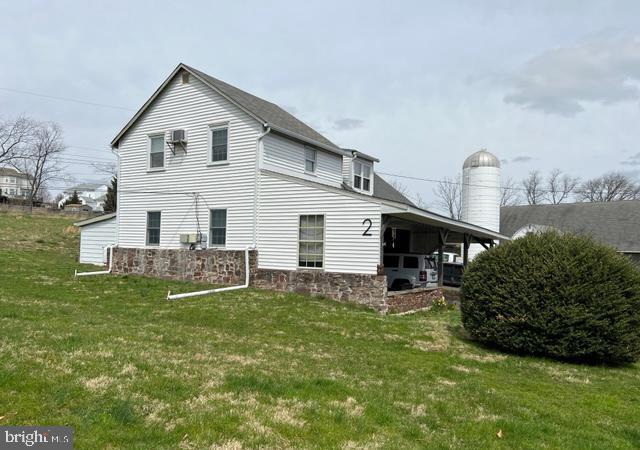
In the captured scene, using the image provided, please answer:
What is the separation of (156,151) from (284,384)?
15225 mm

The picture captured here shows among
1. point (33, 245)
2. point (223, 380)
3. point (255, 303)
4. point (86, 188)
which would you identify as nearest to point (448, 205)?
point (33, 245)

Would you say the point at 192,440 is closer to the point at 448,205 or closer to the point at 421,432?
the point at 421,432

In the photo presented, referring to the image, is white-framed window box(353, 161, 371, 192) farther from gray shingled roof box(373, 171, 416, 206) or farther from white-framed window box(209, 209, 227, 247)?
white-framed window box(209, 209, 227, 247)

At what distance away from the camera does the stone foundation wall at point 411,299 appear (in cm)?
1427

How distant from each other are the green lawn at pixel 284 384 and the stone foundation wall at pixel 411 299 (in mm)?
2291

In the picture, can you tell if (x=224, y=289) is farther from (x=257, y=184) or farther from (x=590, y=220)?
(x=590, y=220)

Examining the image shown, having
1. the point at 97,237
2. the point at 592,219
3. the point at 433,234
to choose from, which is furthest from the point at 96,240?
the point at 592,219

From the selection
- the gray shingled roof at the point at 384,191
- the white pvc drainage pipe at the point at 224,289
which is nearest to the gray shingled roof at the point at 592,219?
the gray shingled roof at the point at 384,191

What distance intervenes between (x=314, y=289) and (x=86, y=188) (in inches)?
4499

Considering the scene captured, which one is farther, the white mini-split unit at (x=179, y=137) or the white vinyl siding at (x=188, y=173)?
the white mini-split unit at (x=179, y=137)

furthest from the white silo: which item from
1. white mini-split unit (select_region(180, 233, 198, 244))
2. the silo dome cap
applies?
white mini-split unit (select_region(180, 233, 198, 244))

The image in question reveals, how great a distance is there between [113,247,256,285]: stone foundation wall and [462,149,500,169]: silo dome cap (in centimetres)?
2087

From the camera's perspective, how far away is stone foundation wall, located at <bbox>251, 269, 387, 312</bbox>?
13.9m

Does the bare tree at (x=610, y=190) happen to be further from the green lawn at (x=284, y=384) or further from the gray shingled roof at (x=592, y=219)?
the green lawn at (x=284, y=384)
